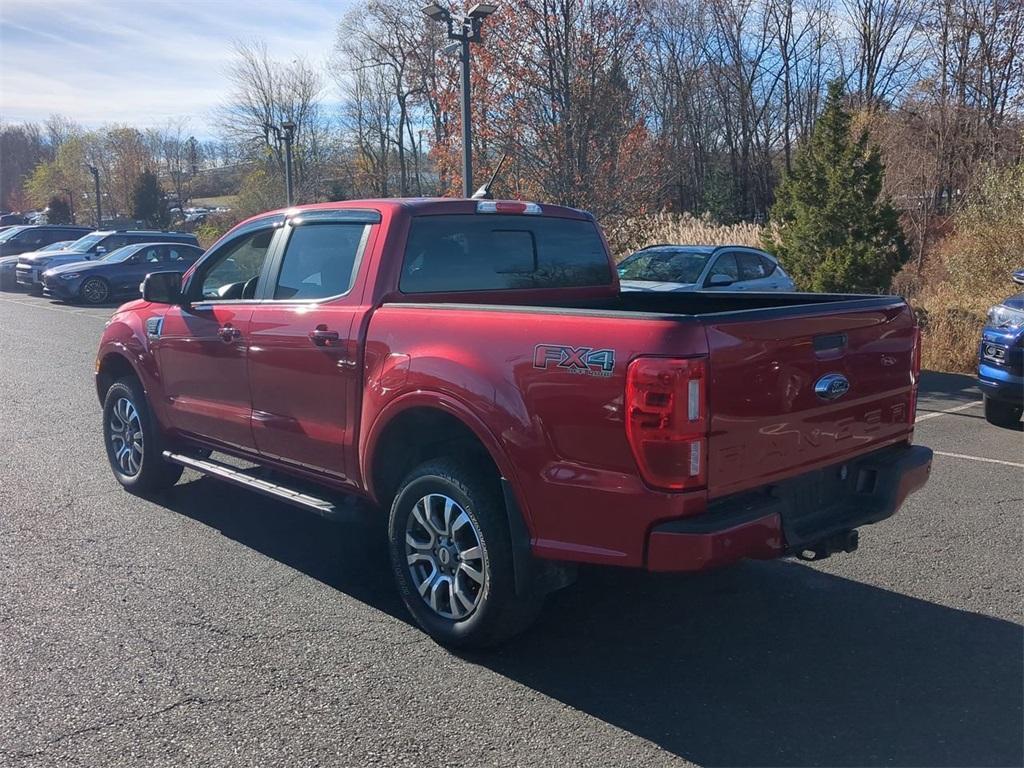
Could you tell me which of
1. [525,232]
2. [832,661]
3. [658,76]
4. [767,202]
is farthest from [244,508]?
[767,202]

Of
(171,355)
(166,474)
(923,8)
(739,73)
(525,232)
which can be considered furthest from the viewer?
(739,73)

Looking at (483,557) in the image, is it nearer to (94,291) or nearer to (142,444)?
Result: (142,444)

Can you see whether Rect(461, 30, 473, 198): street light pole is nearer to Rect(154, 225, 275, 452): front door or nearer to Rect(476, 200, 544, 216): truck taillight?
Rect(154, 225, 275, 452): front door

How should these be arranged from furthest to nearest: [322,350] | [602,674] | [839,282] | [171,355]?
[839,282] → [171,355] → [322,350] → [602,674]

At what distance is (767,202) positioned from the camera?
47.8 m

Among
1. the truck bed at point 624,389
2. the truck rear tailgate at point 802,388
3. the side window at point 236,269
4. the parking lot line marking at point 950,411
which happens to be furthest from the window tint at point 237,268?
the parking lot line marking at point 950,411

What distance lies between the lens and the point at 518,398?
3.73 metres

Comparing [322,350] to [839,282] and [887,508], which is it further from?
[839,282]

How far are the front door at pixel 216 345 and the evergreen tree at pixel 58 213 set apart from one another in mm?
63463

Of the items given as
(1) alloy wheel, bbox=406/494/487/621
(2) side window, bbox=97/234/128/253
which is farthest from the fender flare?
(2) side window, bbox=97/234/128/253

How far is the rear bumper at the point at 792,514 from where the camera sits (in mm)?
3412

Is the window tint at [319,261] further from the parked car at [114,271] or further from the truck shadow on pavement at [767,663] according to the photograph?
the parked car at [114,271]

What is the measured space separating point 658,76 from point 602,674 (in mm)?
43237

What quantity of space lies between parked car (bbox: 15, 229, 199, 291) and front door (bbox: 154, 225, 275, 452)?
1989 cm
